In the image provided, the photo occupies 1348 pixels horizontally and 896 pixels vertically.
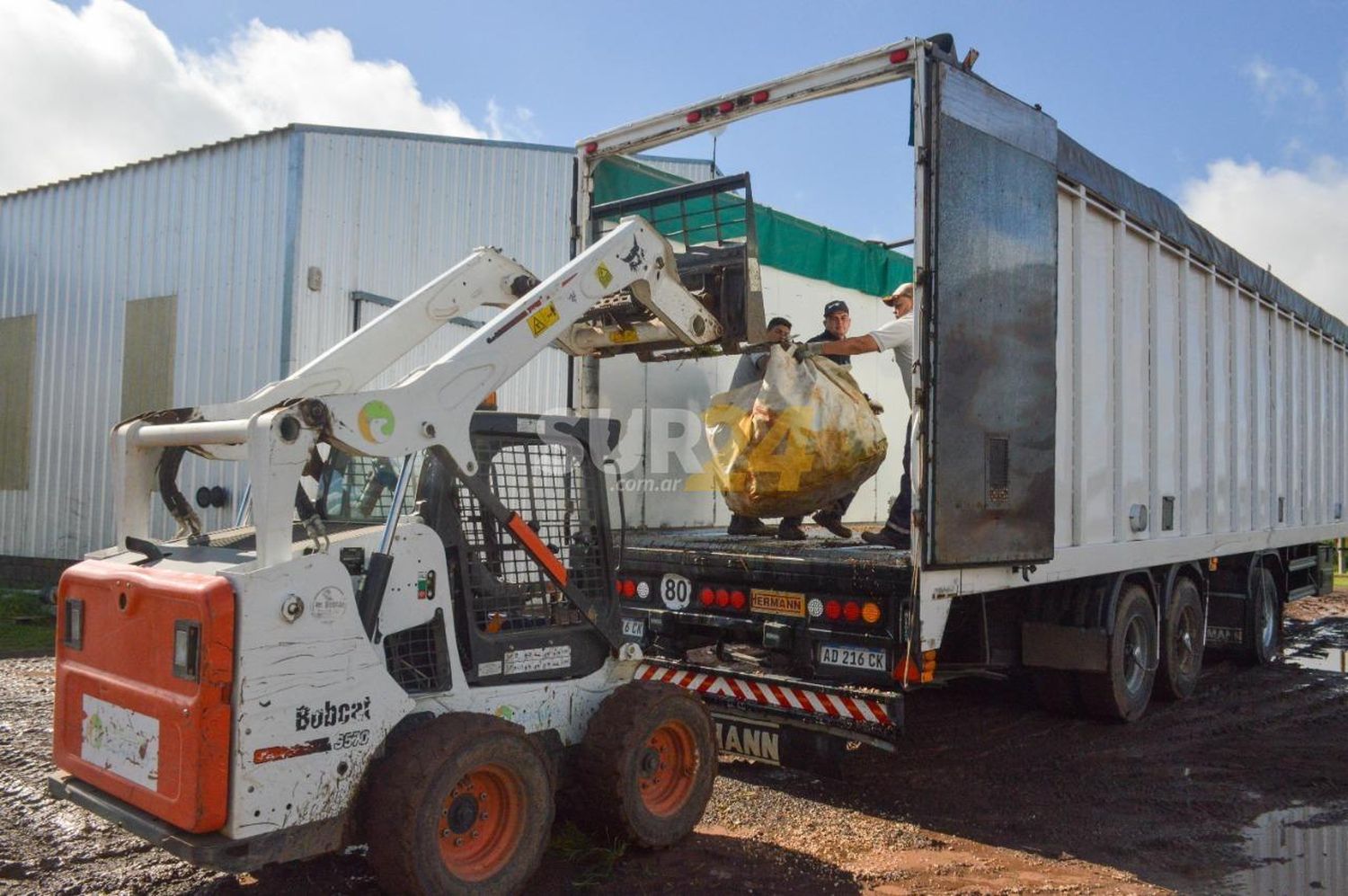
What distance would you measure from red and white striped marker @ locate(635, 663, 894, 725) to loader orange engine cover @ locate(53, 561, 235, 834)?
185 cm

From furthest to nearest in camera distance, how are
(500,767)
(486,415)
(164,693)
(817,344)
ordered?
(817,344) < (486,415) < (500,767) < (164,693)

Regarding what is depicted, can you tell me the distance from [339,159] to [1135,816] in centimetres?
847

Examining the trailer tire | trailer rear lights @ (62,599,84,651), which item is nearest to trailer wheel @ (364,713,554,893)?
trailer rear lights @ (62,599,84,651)

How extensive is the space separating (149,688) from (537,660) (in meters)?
1.30

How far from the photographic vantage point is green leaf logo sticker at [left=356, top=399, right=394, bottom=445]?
319cm

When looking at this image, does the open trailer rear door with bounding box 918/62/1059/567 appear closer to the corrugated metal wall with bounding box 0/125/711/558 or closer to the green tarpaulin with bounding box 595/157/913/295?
the green tarpaulin with bounding box 595/157/913/295

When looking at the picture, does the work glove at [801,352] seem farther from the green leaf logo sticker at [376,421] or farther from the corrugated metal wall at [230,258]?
the corrugated metal wall at [230,258]

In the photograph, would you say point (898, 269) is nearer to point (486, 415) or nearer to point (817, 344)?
point (817, 344)

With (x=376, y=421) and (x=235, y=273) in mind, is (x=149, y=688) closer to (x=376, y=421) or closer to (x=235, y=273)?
(x=376, y=421)

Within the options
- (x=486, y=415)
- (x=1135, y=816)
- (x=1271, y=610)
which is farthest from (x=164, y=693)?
(x=1271, y=610)

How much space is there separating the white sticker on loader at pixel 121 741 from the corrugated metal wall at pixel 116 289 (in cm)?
669

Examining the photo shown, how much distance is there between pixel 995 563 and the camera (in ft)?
15.8

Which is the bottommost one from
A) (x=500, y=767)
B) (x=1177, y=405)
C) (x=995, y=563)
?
(x=500, y=767)

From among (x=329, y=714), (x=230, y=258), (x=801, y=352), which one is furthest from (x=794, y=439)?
(x=230, y=258)
